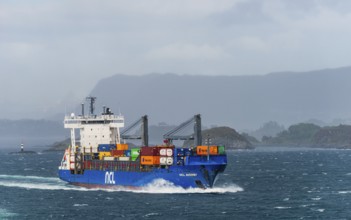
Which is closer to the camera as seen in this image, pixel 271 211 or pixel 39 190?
pixel 271 211

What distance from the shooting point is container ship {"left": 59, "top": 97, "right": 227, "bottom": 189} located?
105000 mm

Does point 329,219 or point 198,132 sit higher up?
point 198,132

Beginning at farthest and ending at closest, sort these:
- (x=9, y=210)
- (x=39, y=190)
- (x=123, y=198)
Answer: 1. (x=39, y=190)
2. (x=123, y=198)
3. (x=9, y=210)

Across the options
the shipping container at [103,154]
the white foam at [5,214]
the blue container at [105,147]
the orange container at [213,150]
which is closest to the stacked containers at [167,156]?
the orange container at [213,150]

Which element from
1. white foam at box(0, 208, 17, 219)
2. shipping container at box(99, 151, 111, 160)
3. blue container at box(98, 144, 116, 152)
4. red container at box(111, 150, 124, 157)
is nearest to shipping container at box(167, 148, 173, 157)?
red container at box(111, 150, 124, 157)

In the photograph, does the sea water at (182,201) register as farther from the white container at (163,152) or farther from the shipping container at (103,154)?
the shipping container at (103,154)

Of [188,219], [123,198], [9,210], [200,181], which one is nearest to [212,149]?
[200,181]

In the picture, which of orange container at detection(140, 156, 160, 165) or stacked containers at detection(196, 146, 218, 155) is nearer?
stacked containers at detection(196, 146, 218, 155)

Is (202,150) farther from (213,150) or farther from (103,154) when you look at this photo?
(103,154)

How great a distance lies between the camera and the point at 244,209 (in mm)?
89750

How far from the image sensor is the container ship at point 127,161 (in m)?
105

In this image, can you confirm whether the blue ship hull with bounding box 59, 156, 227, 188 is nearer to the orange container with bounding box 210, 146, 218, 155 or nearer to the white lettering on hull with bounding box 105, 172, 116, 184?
the orange container with bounding box 210, 146, 218, 155

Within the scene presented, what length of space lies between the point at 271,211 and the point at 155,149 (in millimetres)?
27184

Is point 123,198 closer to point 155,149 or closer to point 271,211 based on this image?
point 155,149
